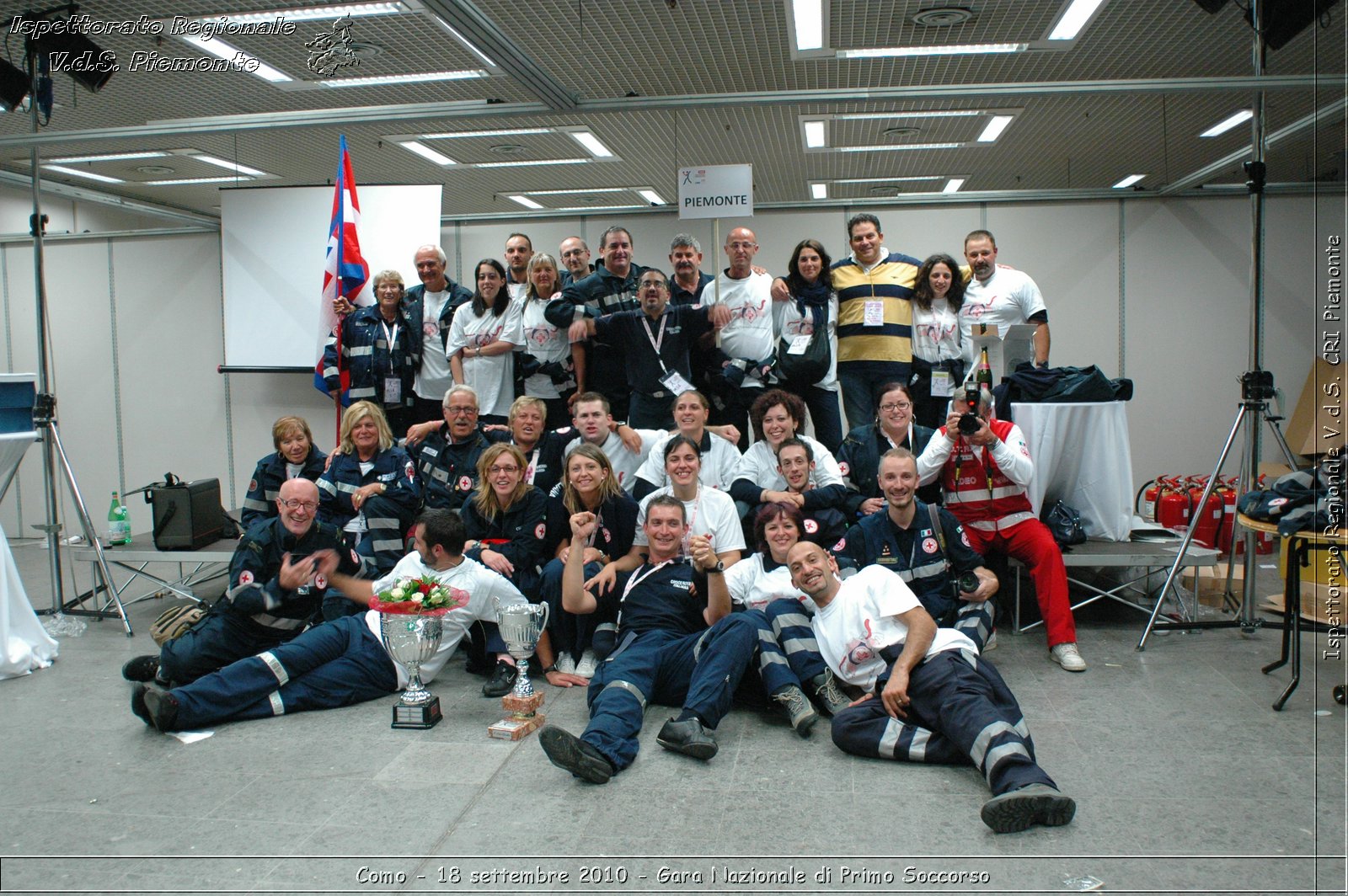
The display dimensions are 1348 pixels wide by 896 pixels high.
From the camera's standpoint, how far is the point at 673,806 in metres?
2.91

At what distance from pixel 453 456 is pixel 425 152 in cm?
293

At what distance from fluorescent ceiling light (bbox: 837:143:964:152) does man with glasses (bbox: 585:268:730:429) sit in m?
2.52

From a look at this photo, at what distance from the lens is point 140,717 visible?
3773 mm

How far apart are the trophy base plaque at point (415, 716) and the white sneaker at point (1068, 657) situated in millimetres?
2781

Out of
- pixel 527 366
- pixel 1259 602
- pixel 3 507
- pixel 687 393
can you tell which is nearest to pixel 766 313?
pixel 687 393

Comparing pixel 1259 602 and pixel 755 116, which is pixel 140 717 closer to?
pixel 755 116

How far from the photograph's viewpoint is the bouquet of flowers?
11.9 feet

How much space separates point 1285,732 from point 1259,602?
236cm

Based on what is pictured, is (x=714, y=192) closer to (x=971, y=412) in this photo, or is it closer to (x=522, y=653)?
(x=971, y=412)

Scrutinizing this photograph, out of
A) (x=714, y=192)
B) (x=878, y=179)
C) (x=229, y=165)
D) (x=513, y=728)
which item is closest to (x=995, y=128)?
(x=878, y=179)

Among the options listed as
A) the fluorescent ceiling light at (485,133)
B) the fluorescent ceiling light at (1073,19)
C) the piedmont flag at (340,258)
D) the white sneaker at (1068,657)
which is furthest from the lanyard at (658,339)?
the fluorescent ceiling light at (1073,19)

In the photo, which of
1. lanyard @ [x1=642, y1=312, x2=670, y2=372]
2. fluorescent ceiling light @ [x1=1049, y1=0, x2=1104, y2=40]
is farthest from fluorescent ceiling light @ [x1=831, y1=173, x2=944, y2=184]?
lanyard @ [x1=642, y1=312, x2=670, y2=372]

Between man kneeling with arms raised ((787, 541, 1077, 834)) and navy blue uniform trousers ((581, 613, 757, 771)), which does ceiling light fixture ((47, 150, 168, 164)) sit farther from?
man kneeling with arms raised ((787, 541, 1077, 834))

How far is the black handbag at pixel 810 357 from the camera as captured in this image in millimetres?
5258
